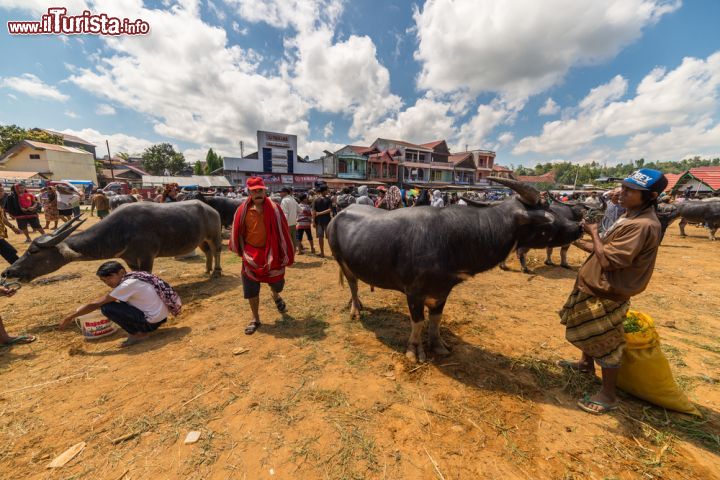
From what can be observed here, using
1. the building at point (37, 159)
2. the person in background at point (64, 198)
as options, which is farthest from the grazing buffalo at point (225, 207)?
the building at point (37, 159)

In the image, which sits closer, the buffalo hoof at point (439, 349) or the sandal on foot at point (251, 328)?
the buffalo hoof at point (439, 349)

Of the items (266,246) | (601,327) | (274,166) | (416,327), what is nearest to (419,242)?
(416,327)

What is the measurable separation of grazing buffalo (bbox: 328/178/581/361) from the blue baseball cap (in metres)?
0.59

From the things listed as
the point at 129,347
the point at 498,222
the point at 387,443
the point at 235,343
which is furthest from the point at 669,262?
the point at 129,347

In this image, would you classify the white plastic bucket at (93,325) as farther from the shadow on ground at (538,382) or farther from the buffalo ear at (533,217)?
the buffalo ear at (533,217)

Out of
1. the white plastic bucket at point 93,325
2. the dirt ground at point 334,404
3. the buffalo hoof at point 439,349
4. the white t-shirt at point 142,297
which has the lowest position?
the dirt ground at point 334,404

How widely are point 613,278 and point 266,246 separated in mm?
3904

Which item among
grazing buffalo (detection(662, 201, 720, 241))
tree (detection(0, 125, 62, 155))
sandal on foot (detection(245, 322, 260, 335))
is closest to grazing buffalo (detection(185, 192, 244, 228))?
sandal on foot (detection(245, 322, 260, 335))

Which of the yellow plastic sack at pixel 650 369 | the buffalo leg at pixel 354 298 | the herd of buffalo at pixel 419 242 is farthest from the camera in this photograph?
the buffalo leg at pixel 354 298

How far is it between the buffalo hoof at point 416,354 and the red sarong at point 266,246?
218 cm

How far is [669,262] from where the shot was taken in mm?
8633

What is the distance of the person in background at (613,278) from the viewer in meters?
2.20

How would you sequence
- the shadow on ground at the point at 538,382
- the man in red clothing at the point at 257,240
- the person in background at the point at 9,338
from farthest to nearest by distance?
the man in red clothing at the point at 257,240 < the person in background at the point at 9,338 < the shadow on ground at the point at 538,382

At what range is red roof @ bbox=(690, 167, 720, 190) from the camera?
925 inches
